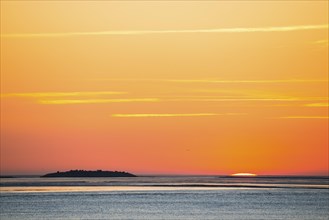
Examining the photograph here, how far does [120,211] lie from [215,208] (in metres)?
10.9

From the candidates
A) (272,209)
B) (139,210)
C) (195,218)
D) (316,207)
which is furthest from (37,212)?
(316,207)

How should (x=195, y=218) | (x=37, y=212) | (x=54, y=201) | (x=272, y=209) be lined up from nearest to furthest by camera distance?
(x=195, y=218) < (x=37, y=212) < (x=272, y=209) < (x=54, y=201)

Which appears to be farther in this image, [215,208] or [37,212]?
[215,208]

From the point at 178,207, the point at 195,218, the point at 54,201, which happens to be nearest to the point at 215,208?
the point at 178,207

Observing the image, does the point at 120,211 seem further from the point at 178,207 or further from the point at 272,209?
the point at 272,209

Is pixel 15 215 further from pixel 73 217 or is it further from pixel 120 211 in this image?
pixel 120 211

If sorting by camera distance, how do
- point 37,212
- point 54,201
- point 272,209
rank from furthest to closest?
1. point 54,201
2. point 272,209
3. point 37,212

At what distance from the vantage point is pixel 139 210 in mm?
75750

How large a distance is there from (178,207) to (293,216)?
47.3 feet

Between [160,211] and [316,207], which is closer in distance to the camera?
[160,211]

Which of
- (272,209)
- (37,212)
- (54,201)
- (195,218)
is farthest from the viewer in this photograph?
(54,201)

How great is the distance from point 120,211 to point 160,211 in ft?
11.9

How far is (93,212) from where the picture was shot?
2901 inches

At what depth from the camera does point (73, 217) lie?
223 ft
